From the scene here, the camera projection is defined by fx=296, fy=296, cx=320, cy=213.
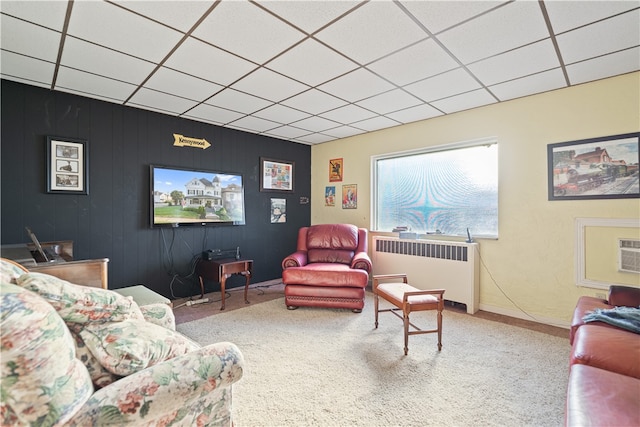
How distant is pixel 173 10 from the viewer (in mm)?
1909

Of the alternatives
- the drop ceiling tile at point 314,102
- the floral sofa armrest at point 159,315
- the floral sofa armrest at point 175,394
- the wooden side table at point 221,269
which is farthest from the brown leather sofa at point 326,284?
the floral sofa armrest at point 175,394

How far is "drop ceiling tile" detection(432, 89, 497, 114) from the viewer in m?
3.28

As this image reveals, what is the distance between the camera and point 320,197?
18.6 ft

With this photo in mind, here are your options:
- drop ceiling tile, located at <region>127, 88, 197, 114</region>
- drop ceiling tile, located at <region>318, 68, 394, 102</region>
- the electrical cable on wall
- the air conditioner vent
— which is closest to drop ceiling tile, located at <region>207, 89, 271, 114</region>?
drop ceiling tile, located at <region>127, 88, 197, 114</region>

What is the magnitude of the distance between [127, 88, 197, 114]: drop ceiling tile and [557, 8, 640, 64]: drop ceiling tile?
365 centimetres

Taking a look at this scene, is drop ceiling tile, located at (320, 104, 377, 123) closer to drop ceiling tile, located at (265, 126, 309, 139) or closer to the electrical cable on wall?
drop ceiling tile, located at (265, 126, 309, 139)

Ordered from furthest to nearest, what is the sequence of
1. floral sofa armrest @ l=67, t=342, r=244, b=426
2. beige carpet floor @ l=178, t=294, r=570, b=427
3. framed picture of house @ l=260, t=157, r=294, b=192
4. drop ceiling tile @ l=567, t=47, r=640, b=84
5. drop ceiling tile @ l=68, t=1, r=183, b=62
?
framed picture of house @ l=260, t=157, r=294, b=192 < drop ceiling tile @ l=567, t=47, r=640, b=84 < drop ceiling tile @ l=68, t=1, r=183, b=62 < beige carpet floor @ l=178, t=294, r=570, b=427 < floral sofa armrest @ l=67, t=342, r=244, b=426

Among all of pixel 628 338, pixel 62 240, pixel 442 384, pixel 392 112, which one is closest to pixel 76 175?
pixel 62 240

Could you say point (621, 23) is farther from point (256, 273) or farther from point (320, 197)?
point (256, 273)

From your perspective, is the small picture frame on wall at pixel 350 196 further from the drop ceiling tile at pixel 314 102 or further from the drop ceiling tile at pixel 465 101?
the drop ceiling tile at pixel 465 101

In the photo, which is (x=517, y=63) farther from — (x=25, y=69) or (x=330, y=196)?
(x=25, y=69)

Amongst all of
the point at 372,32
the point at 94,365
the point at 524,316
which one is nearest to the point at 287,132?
the point at 372,32

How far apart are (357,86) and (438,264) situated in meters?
2.43

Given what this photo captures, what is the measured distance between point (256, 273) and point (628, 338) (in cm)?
439
